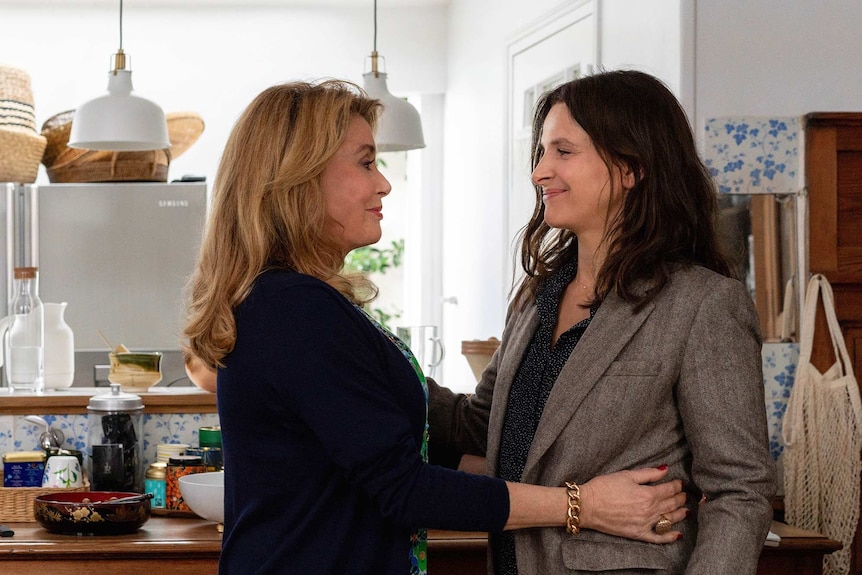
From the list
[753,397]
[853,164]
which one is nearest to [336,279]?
[753,397]

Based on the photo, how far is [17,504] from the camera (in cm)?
238

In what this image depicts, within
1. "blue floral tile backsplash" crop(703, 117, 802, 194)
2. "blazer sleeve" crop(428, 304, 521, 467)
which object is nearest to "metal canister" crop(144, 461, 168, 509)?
"blazer sleeve" crop(428, 304, 521, 467)

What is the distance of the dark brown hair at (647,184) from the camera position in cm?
153

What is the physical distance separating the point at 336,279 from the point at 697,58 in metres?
1.52

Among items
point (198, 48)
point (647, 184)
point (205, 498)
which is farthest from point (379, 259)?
point (647, 184)

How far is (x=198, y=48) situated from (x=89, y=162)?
113 centimetres

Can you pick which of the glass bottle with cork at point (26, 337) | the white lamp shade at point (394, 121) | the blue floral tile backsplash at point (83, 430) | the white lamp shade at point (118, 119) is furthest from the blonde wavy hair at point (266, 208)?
the white lamp shade at point (118, 119)

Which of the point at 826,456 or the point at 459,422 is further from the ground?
the point at 459,422

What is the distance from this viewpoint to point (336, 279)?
1468mm

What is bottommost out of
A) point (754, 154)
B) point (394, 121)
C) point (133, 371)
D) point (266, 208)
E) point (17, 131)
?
point (133, 371)

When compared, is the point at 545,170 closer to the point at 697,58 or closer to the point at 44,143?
the point at 697,58

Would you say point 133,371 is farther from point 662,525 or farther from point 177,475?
point 662,525

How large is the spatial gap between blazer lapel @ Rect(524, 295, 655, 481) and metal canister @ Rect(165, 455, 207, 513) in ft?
3.73

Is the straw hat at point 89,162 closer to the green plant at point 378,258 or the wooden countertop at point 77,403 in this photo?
the green plant at point 378,258
